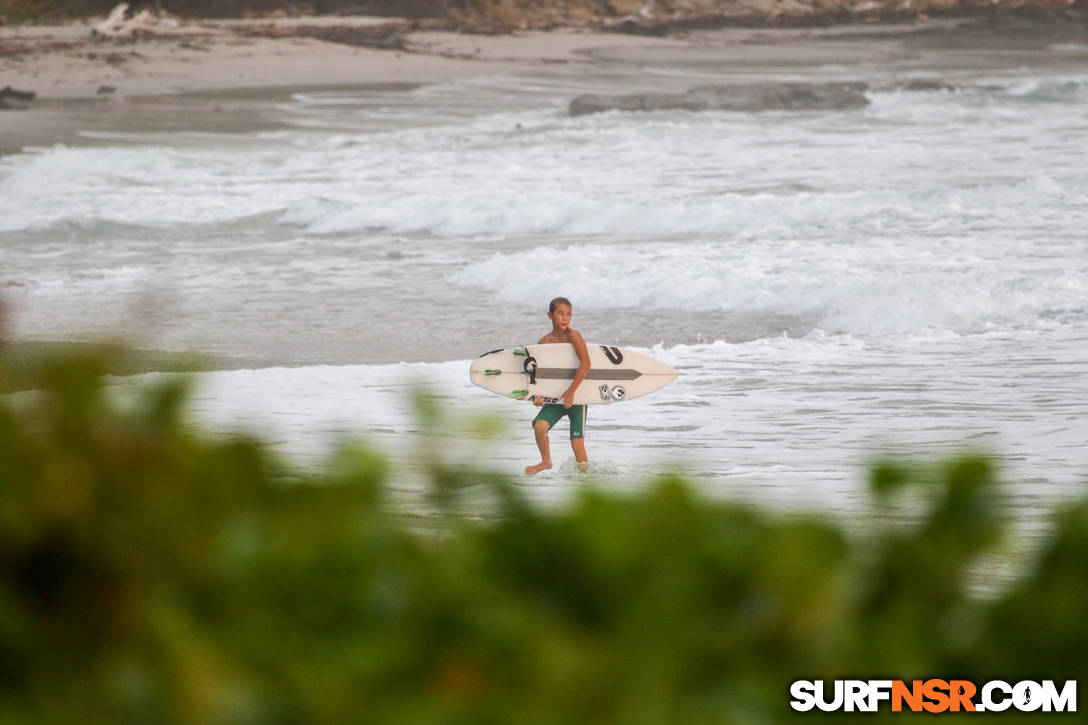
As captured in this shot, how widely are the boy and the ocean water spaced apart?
0.87ft

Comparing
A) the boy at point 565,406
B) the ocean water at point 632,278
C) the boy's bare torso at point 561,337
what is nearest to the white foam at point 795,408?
the ocean water at point 632,278

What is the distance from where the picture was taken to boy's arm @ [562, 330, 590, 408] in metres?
7.52

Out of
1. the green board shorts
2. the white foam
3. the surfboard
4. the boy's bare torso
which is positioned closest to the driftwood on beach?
the white foam

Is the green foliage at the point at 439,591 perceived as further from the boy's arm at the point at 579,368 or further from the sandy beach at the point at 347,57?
the sandy beach at the point at 347,57

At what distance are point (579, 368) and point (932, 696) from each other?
6.67 m

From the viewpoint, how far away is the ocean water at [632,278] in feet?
25.4

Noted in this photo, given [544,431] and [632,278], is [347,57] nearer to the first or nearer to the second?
[632,278]

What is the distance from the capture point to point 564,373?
7.80 m

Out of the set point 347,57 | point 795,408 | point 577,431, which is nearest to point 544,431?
point 577,431

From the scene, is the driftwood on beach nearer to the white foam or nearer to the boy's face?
the white foam

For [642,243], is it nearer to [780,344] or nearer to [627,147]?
[780,344]

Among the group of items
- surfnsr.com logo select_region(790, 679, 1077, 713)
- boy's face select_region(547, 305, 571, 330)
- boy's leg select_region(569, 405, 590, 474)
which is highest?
surfnsr.com logo select_region(790, 679, 1077, 713)

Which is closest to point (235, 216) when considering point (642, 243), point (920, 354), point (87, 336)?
point (642, 243)

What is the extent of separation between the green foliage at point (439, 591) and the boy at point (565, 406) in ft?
20.6
